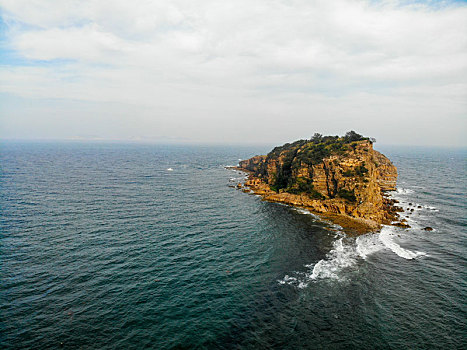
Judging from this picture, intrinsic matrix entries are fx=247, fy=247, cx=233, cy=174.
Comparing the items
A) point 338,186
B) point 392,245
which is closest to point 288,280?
point 392,245

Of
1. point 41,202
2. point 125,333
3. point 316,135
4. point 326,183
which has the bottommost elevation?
point 125,333

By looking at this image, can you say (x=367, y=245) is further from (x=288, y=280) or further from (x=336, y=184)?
Result: (x=336, y=184)

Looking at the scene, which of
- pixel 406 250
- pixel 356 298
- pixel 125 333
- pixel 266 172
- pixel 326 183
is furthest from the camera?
pixel 266 172

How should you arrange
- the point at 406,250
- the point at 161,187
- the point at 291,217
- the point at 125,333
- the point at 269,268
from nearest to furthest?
1. the point at 125,333
2. the point at 269,268
3. the point at 406,250
4. the point at 291,217
5. the point at 161,187

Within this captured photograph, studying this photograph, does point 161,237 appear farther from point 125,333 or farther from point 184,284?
point 125,333

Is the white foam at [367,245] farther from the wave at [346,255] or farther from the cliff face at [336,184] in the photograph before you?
the cliff face at [336,184]

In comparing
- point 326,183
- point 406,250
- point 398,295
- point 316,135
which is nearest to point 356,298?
point 398,295

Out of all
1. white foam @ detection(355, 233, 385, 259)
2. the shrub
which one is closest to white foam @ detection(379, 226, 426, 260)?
white foam @ detection(355, 233, 385, 259)
